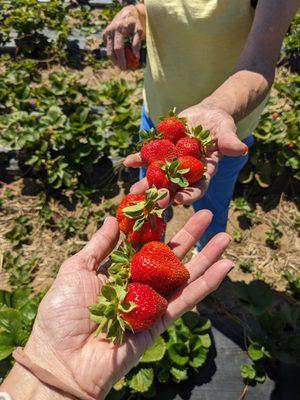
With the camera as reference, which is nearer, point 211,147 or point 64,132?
point 211,147

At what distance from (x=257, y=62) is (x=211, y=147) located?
1.40 feet

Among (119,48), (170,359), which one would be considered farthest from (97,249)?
(119,48)

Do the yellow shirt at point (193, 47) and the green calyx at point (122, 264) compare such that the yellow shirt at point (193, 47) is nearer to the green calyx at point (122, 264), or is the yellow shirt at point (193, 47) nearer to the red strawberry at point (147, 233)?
the red strawberry at point (147, 233)

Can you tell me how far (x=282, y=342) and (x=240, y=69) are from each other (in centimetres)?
159

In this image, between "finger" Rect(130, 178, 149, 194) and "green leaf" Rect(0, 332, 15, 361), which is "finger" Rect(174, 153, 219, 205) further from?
"green leaf" Rect(0, 332, 15, 361)

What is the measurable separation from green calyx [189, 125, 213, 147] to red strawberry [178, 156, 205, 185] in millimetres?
98

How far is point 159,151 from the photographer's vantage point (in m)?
1.98

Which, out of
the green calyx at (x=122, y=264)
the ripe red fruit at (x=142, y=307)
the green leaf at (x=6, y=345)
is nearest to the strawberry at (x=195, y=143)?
the green calyx at (x=122, y=264)

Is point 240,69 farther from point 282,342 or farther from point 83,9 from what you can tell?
point 83,9

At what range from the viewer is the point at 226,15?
6.04 ft

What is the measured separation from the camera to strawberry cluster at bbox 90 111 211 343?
150 centimetres

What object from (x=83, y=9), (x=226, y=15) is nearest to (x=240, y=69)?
(x=226, y=15)

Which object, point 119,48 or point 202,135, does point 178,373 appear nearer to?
point 202,135

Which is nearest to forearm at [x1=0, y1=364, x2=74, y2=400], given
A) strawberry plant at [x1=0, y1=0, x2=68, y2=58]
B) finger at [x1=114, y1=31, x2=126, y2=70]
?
finger at [x1=114, y1=31, x2=126, y2=70]
